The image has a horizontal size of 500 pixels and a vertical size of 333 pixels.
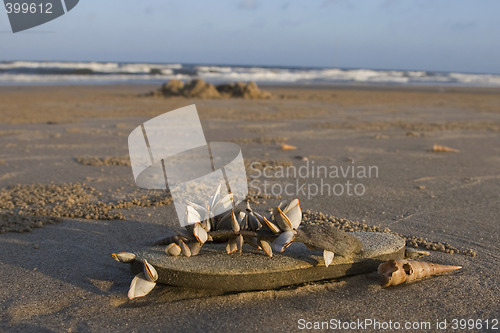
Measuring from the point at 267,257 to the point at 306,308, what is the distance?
40cm

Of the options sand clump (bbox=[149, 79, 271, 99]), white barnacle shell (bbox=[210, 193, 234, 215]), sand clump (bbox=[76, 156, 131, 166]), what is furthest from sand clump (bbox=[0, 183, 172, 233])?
sand clump (bbox=[149, 79, 271, 99])

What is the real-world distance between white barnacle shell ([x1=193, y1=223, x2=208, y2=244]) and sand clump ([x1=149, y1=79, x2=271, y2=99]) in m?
17.3

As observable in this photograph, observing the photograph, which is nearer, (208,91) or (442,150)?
(442,150)

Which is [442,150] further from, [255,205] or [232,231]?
[232,231]

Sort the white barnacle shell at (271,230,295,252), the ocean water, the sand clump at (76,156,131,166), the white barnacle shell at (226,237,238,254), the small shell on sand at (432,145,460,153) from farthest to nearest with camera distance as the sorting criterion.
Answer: the ocean water
the small shell on sand at (432,145,460,153)
the sand clump at (76,156,131,166)
the white barnacle shell at (226,237,238,254)
the white barnacle shell at (271,230,295,252)

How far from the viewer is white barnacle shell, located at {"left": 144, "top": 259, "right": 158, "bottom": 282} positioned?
8.64ft

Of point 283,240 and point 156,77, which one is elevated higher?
point 283,240

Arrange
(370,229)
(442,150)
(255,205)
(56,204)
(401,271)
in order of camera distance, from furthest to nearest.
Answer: (442,150) < (255,205) < (56,204) < (370,229) < (401,271)

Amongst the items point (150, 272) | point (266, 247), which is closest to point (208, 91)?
point (266, 247)

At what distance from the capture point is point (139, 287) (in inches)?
103

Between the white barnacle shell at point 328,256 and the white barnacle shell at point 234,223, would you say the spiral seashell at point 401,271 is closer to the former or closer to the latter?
the white barnacle shell at point 328,256

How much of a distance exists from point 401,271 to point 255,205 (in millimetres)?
2219

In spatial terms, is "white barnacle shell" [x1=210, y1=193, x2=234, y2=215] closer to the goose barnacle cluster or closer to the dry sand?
the goose barnacle cluster

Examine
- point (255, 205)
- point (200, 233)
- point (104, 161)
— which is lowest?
point (255, 205)
